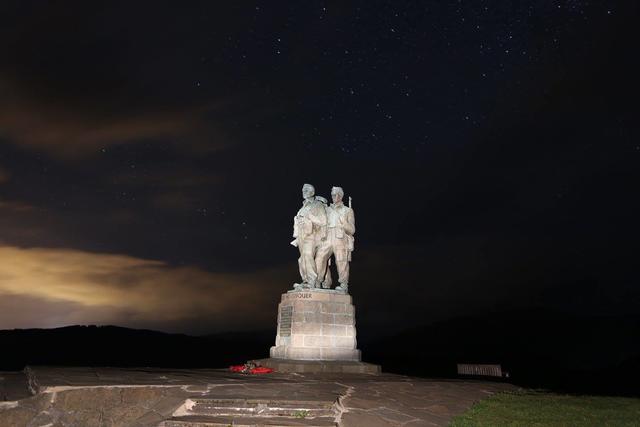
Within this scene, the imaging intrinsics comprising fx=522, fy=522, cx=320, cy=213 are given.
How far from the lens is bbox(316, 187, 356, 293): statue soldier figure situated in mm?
16344

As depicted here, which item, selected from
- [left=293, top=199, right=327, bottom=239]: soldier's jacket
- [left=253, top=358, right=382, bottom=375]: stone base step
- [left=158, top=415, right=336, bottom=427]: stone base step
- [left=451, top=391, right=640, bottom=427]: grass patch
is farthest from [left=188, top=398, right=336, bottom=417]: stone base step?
[left=293, top=199, right=327, bottom=239]: soldier's jacket

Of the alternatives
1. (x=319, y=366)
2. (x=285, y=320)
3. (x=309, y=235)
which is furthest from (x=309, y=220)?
(x=319, y=366)

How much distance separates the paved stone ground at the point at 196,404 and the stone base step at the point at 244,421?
15mm

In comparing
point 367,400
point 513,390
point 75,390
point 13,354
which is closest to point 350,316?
point 513,390

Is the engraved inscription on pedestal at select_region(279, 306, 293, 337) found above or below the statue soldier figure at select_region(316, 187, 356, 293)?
below

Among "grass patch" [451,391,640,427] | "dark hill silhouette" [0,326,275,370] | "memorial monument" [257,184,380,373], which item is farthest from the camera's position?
"dark hill silhouette" [0,326,275,370]

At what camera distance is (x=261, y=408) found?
8.50 m

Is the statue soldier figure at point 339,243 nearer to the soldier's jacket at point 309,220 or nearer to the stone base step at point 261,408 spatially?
the soldier's jacket at point 309,220

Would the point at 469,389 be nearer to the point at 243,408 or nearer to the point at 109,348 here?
the point at 243,408

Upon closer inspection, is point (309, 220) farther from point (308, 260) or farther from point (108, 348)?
point (108, 348)

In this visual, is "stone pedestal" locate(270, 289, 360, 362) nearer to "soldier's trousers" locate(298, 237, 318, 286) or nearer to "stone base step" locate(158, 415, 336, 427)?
"soldier's trousers" locate(298, 237, 318, 286)

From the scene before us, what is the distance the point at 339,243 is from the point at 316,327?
2726mm

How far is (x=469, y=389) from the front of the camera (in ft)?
37.4

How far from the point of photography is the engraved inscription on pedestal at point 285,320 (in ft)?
50.6
